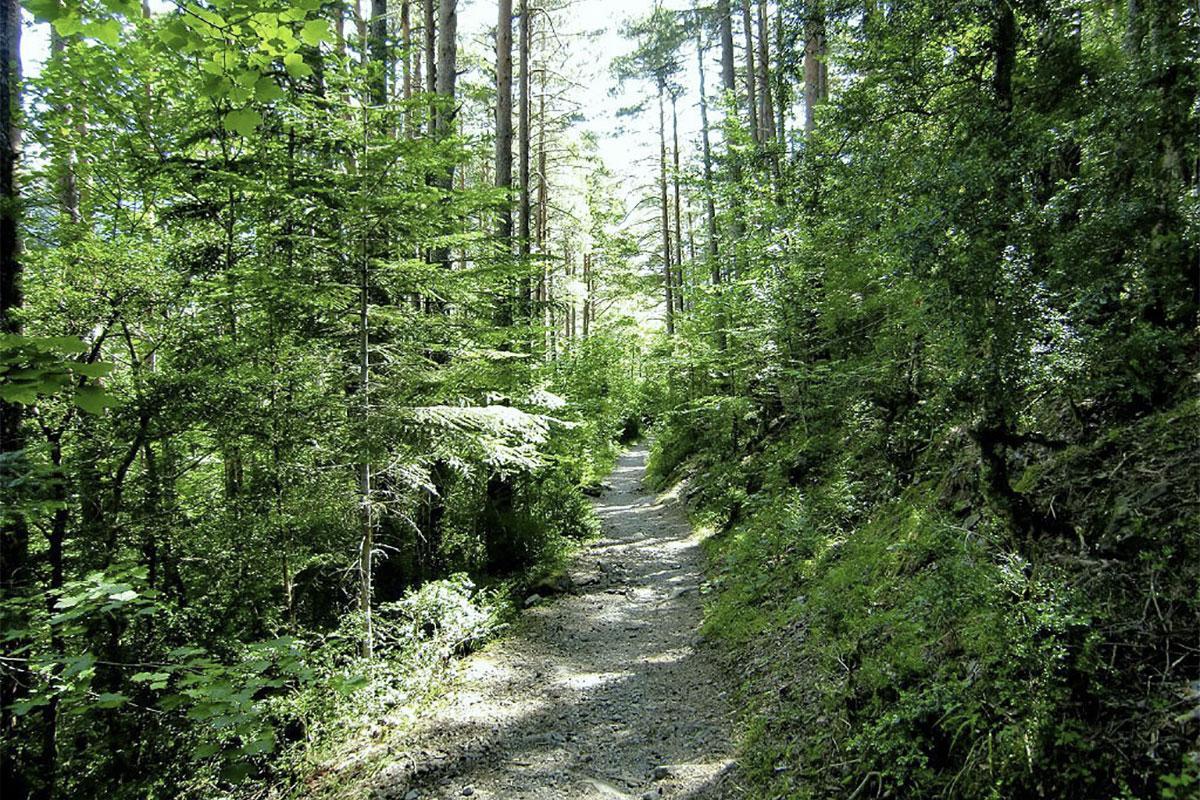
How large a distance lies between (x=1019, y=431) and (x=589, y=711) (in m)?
4.69

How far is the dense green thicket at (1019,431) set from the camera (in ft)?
9.64

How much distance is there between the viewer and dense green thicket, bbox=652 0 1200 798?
294cm

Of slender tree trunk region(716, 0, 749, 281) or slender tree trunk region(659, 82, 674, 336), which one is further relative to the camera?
slender tree trunk region(659, 82, 674, 336)

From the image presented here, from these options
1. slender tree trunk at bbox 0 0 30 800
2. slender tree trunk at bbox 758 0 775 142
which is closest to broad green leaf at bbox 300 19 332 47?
slender tree trunk at bbox 0 0 30 800

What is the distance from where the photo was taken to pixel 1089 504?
150 inches

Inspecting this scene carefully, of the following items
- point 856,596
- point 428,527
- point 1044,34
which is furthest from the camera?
point 428,527

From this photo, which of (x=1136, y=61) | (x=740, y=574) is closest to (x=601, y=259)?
(x=740, y=574)

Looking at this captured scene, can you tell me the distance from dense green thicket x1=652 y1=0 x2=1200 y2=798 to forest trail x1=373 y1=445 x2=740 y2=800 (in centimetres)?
58

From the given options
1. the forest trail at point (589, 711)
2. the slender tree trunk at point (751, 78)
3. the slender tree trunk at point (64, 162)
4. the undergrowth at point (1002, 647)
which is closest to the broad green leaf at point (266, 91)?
the undergrowth at point (1002, 647)

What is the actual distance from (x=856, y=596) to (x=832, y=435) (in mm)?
4452

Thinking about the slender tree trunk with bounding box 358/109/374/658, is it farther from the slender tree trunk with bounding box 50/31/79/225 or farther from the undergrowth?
the undergrowth

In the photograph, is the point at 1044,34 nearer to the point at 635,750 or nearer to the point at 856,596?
the point at 856,596

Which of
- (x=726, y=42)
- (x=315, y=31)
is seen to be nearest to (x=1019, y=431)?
(x=315, y=31)

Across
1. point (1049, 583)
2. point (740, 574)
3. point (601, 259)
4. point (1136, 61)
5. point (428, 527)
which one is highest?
point (601, 259)
